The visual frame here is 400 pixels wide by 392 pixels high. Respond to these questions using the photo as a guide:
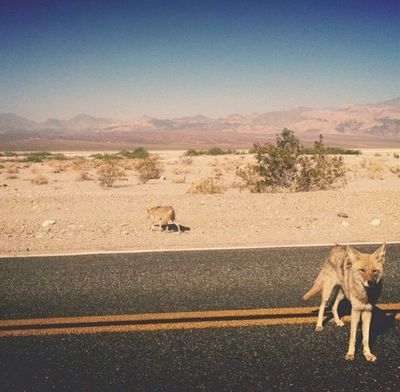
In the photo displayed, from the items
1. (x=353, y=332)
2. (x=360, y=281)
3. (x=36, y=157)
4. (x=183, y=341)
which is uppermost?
(x=360, y=281)

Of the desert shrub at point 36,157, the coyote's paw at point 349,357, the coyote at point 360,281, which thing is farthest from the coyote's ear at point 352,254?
the desert shrub at point 36,157

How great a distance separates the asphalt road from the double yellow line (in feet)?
0.32

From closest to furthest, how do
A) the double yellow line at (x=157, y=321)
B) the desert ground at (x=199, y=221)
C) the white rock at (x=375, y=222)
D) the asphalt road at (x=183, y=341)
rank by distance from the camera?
the asphalt road at (x=183, y=341)
the double yellow line at (x=157, y=321)
the desert ground at (x=199, y=221)
the white rock at (x=375, y=222)

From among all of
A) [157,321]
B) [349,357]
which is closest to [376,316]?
[349,357]

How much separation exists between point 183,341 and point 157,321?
21.4 inches

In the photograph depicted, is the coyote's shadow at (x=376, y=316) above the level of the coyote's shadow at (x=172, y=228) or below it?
above

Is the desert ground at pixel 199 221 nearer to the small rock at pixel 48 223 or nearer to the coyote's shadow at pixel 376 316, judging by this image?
the small rock at pixel 48 223

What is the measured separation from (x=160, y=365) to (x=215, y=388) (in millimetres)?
606

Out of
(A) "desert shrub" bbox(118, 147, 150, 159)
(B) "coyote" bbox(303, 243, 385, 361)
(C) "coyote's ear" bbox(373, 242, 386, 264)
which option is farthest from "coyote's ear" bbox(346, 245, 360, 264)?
(A) "desert shrub" bbox(118, 147, 150, 159)

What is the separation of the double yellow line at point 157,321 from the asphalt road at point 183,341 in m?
0.10

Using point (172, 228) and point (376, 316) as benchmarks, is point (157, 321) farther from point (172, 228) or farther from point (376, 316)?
point (172, 228)

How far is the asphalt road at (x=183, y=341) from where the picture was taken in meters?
3.58

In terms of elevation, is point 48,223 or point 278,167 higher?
point 278,167

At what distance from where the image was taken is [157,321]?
15.2 feet
